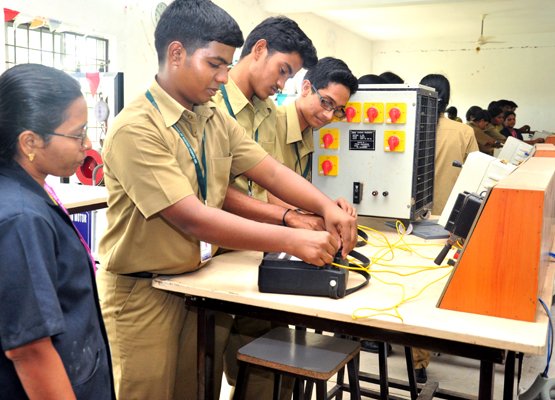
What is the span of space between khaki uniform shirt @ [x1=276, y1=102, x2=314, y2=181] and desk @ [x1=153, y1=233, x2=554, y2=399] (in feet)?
2.30

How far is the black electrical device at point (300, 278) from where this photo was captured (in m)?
1.46

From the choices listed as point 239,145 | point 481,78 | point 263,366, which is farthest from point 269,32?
point 481,78

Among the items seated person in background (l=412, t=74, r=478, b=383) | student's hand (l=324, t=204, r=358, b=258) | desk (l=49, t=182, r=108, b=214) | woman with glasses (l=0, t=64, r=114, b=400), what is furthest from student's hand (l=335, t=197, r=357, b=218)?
seated person in background (l=412, t=74, r=478, b=383)

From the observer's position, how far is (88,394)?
1139 millimetres

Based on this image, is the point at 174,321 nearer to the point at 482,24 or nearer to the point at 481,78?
the point at 482,24

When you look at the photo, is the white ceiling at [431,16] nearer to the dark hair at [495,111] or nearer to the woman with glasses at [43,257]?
the dark hair at [495,111]

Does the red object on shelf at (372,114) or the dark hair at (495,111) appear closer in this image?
the red object on shelf at (372,114)

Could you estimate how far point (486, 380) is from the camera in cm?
136

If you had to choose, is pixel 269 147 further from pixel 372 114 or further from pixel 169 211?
pixel 169 211

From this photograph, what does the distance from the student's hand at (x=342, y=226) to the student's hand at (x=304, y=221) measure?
60 mm

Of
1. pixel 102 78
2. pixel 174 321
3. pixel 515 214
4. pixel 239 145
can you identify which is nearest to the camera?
pixel 515 214

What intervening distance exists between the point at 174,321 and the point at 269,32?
1.09 m

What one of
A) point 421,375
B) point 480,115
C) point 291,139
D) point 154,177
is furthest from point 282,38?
point 480,115

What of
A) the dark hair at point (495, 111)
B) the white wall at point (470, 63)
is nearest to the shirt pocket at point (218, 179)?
the white wall at point (470, 63)
